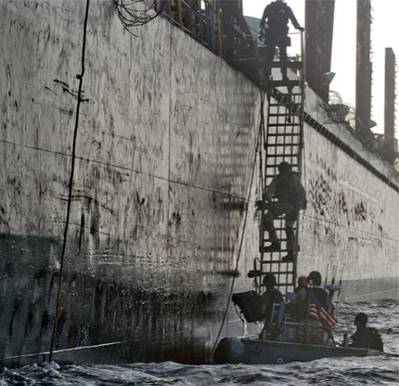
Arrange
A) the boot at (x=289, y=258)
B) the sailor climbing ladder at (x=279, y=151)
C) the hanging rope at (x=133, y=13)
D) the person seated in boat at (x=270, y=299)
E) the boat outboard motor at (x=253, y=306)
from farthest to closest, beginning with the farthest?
the sailor climbing ladder at (x=279, y=151), the boot at (x=289, y=258), the boat outboard motor at (x=253, y=306), the person seated in boat at (x=270, y=299), the hanging rope at (x=133, y=13)

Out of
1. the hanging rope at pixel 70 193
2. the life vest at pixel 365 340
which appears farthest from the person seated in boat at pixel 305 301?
the hanging rope at pixel 70 193

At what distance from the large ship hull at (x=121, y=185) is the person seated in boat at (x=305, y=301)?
1607mm

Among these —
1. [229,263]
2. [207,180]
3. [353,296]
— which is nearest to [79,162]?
[207,180]

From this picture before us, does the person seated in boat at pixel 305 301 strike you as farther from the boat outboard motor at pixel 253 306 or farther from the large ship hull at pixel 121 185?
the large ship hull at pixel 121 185

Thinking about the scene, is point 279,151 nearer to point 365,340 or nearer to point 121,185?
point 365,340

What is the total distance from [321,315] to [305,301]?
309 mm

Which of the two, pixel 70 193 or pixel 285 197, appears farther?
pixel 285 197

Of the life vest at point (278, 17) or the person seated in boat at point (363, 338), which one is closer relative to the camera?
the person seated in boat at point (363, 338)

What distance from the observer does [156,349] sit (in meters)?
13.0

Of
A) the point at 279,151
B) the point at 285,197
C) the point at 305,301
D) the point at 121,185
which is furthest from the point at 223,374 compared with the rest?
the point at 279,151

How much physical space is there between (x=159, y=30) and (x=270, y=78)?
310 inches

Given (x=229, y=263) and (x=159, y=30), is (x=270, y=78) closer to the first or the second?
(x=229, y=263)

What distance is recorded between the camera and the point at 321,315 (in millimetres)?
13961

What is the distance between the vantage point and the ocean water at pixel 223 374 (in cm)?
981
